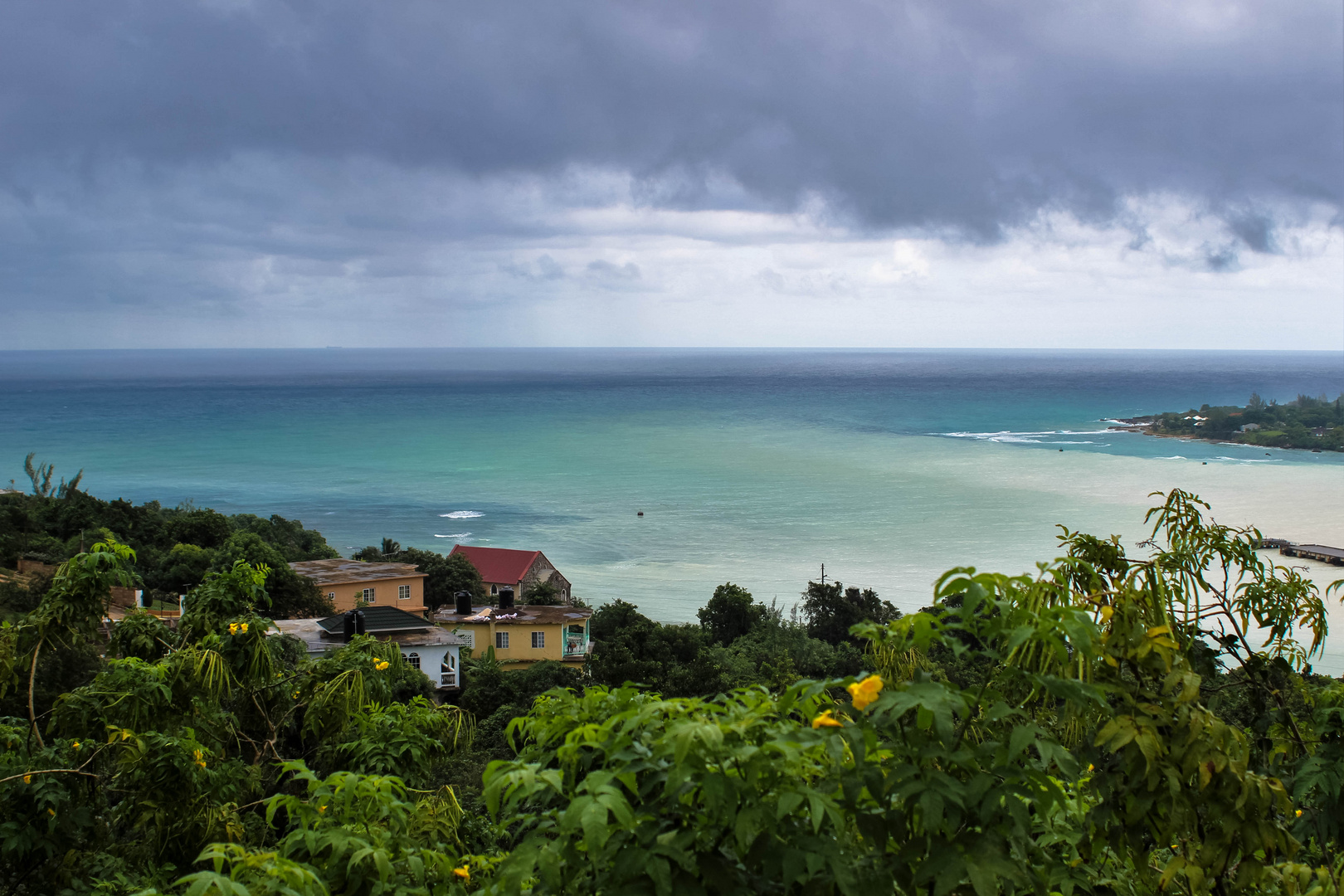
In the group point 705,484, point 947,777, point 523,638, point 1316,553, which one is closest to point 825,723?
point 947,777

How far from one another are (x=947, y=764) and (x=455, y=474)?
96.8 meters

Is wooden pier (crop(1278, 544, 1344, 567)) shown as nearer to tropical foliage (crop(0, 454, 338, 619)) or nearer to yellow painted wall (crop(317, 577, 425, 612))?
yellow painted wall (crop(317, 577, 425, 612))

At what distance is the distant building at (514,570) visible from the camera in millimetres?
42125

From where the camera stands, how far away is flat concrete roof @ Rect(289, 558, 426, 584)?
3266 centimetres

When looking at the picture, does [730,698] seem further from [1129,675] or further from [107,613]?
[107,613]

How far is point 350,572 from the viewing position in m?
34.1

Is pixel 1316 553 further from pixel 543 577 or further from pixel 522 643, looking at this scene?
pixel 522 643

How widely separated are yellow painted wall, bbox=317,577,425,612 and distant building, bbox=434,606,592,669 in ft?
13.7

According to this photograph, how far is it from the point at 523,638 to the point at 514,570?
1537 cm

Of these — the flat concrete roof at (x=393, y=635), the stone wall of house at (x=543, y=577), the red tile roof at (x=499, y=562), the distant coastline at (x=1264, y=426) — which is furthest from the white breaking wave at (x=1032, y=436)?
the flat concrete roof at (x=393, y=635)

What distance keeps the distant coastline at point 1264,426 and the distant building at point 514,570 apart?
98378mm

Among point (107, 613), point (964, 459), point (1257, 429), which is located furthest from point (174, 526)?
point (1257, 429)

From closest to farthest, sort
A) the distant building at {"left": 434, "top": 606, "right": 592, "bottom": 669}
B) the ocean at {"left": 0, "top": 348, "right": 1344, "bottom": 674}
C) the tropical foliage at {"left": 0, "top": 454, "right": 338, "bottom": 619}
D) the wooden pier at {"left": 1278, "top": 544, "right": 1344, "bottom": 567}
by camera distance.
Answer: the distant building at {"left": 434, "top": 606, "right": 592, "bottom": 669}
the tropical foliage at {"left": 0, "top": 454, "right": 338, "bottom": 619}
the wooden pier at {"left": 1278, "top": 544, "right": 1344, "bottom": 567}
the ocean at {"left": 0, "top": 348, "right": 1344, "bottom": 674}

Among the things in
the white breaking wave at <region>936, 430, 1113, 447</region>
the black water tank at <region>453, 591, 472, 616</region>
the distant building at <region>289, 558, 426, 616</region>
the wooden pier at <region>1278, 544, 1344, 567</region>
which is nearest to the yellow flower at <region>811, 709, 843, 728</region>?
the black water tank at <region>453, 591, 472, 616</region>
